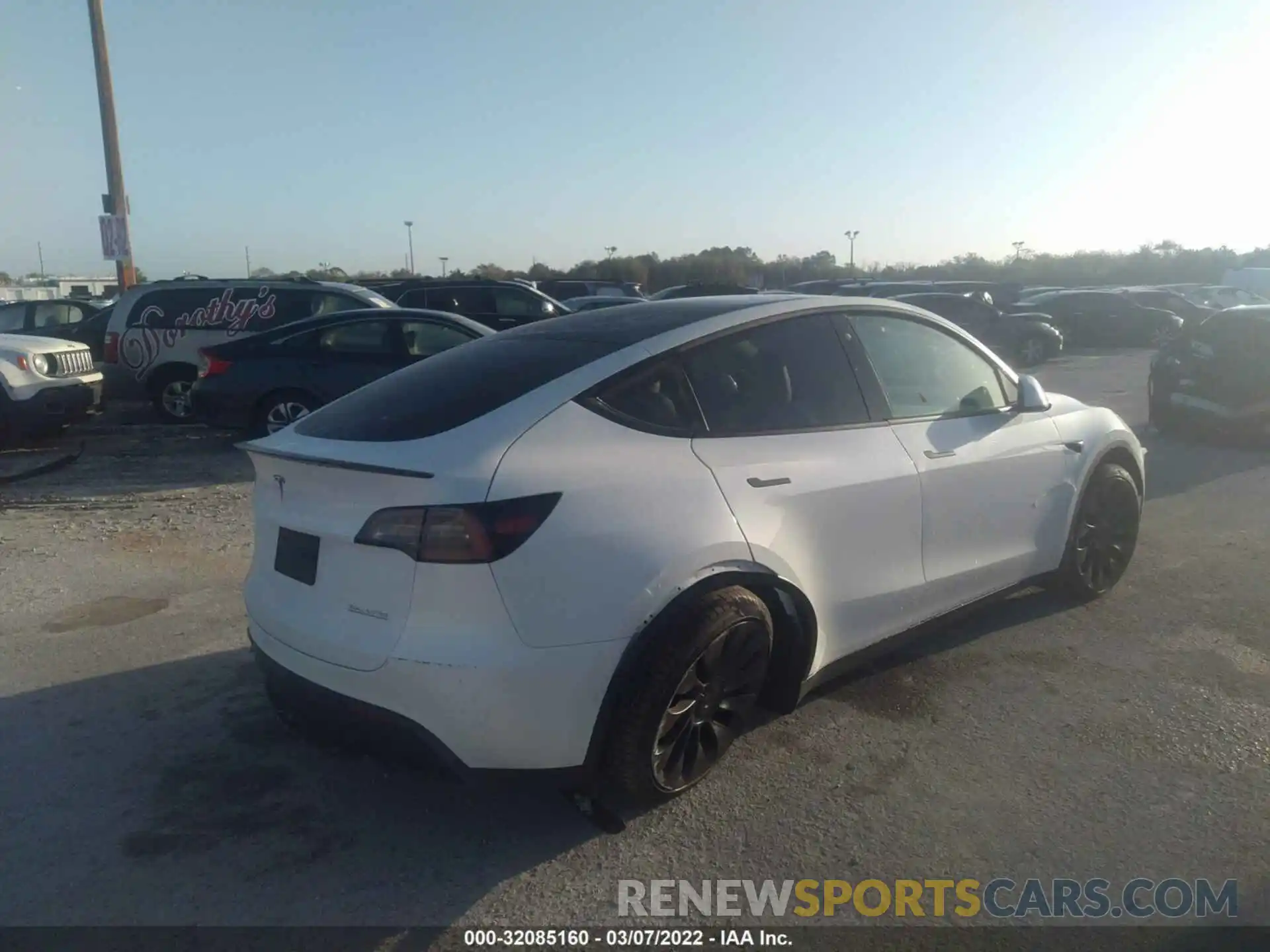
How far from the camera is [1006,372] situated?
15.9 ft

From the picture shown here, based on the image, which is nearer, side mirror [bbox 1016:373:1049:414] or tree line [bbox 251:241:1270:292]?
side mirror [bbox 1016:373:1049:414]

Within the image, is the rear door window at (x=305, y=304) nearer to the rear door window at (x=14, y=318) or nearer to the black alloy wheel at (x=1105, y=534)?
the rear door window at (x=14, y=318)

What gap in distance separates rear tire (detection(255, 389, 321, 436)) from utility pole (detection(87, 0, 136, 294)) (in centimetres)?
991

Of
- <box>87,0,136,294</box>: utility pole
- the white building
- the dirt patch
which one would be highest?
<box>87,0,136,294</box>: utility pole

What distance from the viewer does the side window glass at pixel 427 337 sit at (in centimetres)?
1027

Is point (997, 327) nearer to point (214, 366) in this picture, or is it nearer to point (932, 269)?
point (214, 366)

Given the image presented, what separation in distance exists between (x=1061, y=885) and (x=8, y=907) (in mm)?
3057

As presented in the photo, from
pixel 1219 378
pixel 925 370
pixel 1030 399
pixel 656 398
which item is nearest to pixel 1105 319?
pixel 1219 378

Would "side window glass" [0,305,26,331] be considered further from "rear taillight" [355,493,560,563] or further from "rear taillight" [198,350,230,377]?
"rear taillight" [355,493,560,563]

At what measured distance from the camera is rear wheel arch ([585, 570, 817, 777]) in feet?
9.82

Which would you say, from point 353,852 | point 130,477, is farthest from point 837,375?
point 130,477

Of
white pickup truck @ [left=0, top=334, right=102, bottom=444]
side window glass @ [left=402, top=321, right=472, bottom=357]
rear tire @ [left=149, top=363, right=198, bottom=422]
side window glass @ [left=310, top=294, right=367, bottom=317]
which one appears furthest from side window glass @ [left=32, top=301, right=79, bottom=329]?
side window glass @ [left=402, top=321, right=472, bottom=357]

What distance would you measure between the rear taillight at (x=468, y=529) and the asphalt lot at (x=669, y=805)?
2.57 ft

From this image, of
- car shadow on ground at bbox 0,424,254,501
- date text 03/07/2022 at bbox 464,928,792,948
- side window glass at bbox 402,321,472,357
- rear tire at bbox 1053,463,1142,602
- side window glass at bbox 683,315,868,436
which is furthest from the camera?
side window glass at bbox 402,321,472,357
